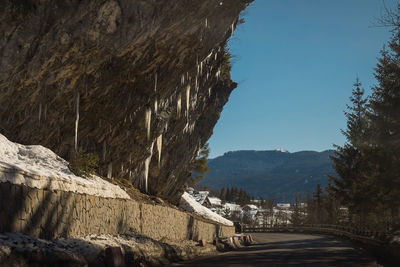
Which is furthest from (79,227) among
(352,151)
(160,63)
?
(352,151)

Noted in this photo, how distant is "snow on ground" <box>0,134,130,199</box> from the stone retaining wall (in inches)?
24.0

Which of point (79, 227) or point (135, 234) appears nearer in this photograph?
point (79, 227)

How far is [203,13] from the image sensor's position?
64.1ft

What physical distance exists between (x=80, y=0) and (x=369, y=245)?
17868mm

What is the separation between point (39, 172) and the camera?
10758 mm

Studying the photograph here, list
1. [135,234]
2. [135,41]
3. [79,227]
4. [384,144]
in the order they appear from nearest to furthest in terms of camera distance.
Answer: [79,227], [135,234], [135,41], [384,144]

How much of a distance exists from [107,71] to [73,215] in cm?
792

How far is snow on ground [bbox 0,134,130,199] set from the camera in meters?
9.78

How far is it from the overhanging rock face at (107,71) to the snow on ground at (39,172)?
6.64 ft

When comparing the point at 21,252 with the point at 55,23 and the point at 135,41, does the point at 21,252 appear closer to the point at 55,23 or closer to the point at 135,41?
the point at 55,23

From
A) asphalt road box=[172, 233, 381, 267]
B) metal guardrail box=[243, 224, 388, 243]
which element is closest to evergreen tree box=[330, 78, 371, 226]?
metal guardrail box=[243, 224, 388, 243]

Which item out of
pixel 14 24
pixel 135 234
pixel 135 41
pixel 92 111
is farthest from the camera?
pixel 92 111

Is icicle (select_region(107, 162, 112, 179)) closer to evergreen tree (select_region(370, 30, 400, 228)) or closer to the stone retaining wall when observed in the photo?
the stone retaining wall

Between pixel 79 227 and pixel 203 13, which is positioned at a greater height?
pixel 203 13
